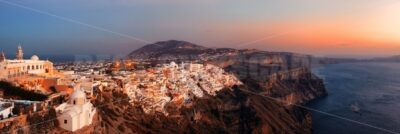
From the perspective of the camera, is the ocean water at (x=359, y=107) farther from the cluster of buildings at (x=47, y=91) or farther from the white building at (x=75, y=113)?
the white building at (x=75, y=113)

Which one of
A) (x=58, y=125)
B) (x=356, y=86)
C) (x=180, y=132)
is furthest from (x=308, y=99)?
(x=58, y=125)

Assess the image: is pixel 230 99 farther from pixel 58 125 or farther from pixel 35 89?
pixel 58 125

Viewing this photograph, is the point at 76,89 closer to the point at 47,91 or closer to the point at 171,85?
the point at 47,91

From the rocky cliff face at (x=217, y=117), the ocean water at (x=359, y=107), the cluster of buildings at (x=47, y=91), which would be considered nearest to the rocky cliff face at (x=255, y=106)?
the rocky cliff face at (x=217, y=117)

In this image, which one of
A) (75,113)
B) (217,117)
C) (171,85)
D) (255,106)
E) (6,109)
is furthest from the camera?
(255,106)

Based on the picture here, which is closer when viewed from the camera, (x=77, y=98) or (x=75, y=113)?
(x=75, y=113)

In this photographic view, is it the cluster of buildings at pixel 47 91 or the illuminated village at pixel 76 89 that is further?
the illuminated village at pixel 76 89

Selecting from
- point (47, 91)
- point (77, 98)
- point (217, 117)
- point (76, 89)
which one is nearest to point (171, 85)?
point (217, 117)

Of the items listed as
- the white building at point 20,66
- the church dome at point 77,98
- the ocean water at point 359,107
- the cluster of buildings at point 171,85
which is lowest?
the ocean water at point 359,107

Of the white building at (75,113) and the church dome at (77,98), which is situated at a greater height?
the church dome at (77,98)
